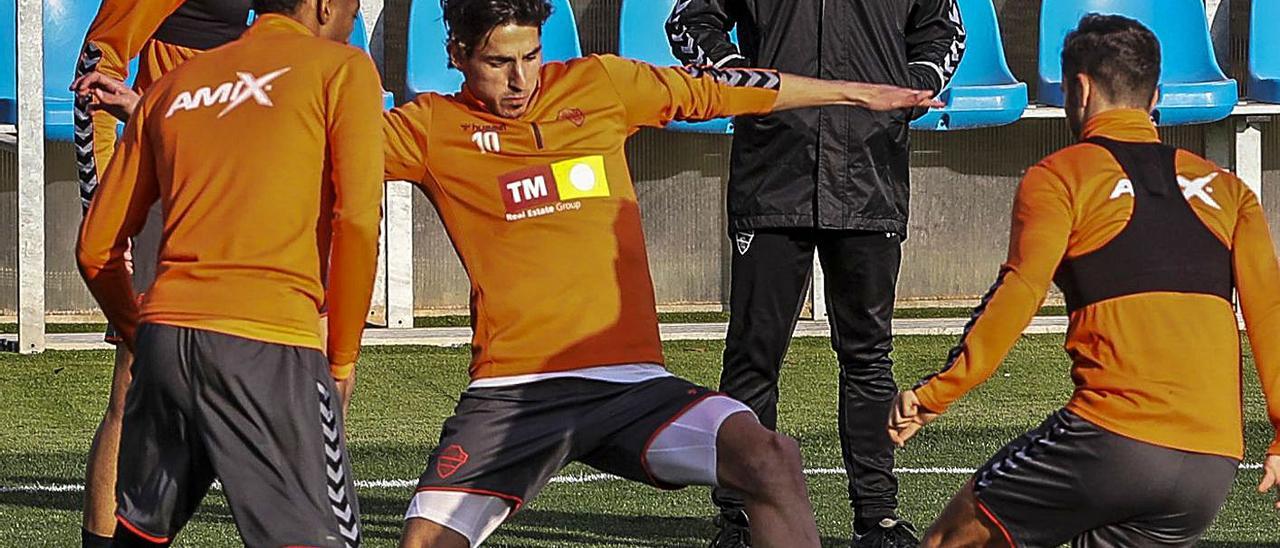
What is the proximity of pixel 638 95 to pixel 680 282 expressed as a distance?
7632 millimetres

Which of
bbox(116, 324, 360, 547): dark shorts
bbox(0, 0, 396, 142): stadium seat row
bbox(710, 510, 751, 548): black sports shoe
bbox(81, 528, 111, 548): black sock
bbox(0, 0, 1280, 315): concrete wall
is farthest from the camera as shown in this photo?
bbox(0, 0, 1280, 315): concrete wall

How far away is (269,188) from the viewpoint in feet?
12.8

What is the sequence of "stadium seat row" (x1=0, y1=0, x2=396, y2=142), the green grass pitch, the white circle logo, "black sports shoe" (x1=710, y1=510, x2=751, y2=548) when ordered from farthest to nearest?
"stadium seat row" (x1=0, y1=0, x2=396, y2=142) → the green grass pitch → "black sports shoe" (x1=710, y1=510, x2=751, y2=548) → the white circle logo

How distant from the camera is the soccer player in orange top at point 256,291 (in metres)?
3.87

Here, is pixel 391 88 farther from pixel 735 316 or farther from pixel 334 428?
pixel 334 428

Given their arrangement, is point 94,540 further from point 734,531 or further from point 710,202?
point 710,202

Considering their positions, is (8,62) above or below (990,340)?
below

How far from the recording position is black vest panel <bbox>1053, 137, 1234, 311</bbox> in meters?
4.17

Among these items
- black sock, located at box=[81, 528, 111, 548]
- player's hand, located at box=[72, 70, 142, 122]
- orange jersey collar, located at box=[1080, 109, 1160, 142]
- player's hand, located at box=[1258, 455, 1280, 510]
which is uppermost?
player's hand, located at box=[72, 70, 142, 122]

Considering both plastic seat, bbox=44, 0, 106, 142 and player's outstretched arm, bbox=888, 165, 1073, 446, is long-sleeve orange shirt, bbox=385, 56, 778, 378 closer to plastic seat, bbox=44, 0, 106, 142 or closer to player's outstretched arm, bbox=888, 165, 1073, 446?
player's outstretched arm, bbox=888, 165, 1073, 446

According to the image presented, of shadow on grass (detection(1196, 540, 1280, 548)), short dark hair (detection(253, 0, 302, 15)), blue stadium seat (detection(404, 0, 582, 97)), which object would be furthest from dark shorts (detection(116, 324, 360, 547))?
blue stadium seat (detection(404, 0, 582, 97))

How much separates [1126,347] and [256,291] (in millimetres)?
1748

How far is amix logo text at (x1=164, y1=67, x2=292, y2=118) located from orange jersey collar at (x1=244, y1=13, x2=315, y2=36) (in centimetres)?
15

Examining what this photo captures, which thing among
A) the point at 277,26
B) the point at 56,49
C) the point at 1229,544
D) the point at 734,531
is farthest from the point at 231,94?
the point at 56,49
